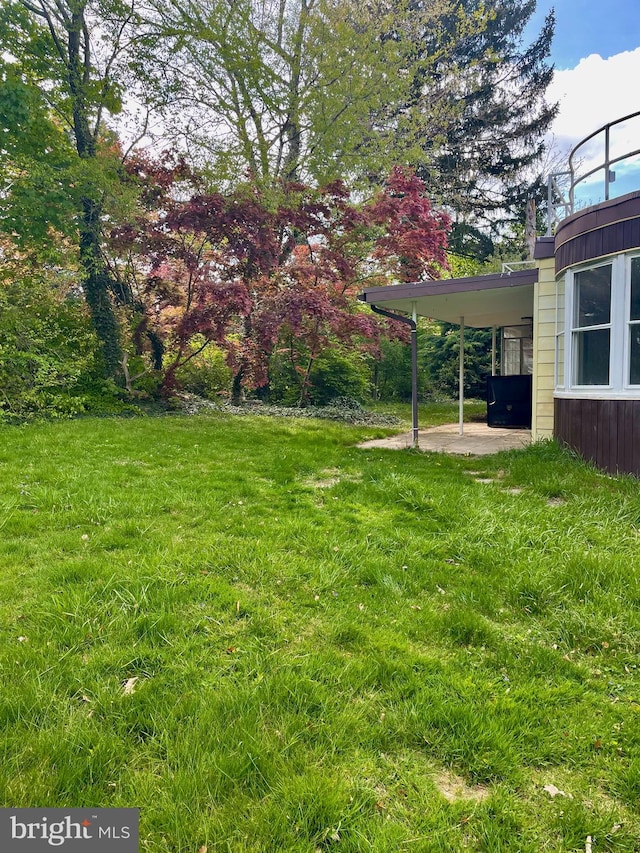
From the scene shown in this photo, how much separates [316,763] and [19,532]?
9.87 feet

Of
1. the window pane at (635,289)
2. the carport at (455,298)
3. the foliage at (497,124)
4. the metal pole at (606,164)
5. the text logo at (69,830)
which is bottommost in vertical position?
the text logo at (69,830)

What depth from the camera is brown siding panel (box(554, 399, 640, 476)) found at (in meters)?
5.21

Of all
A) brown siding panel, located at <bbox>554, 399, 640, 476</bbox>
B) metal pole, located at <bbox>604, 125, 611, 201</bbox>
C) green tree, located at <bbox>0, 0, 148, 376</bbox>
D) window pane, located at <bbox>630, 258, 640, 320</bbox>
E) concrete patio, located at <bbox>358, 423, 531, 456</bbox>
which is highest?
green tree, located at <bbox>0, 0, 148, 376</bbox>

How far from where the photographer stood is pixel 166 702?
1950 millimetres

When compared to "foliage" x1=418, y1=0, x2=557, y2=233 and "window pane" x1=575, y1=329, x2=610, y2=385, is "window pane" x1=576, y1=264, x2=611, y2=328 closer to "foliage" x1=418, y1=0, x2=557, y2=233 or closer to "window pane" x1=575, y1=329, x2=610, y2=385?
"window pane" x1=575, y1=329, x2=610, y2=385

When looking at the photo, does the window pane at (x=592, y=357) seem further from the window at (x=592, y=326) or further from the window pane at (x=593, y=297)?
the window pane at (x=593, y=297)

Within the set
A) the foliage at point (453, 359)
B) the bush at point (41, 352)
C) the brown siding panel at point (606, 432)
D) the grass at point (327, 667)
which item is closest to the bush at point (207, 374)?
the bush at point (41, 352)

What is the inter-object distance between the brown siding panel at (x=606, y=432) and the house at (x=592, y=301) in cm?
1

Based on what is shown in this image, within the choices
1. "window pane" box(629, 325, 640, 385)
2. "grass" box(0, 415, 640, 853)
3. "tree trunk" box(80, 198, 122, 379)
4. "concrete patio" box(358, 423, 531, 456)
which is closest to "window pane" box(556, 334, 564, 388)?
"concrete patio" box(358, 423, 531, 456)

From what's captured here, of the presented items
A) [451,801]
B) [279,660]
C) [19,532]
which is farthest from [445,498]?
[19,532]

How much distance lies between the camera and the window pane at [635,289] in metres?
5.15

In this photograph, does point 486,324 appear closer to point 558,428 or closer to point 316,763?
point 558,428

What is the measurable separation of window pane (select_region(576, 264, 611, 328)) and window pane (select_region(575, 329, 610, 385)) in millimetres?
142

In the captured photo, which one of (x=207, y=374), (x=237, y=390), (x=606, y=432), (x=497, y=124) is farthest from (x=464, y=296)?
(x=497, y=124)
